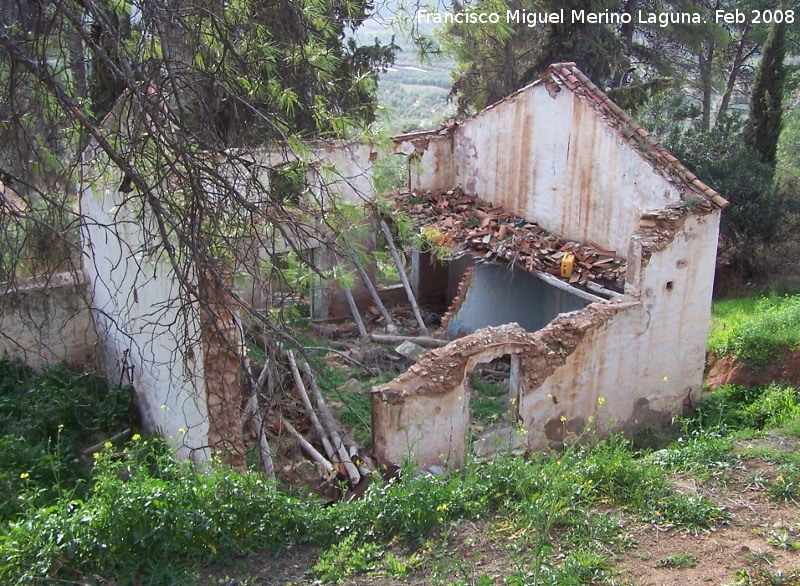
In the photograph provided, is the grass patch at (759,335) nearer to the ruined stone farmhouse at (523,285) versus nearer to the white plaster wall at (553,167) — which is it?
the ruined stone farmhouse at (523,285)

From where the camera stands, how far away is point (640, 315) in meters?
10.5

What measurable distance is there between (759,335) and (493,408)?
4481 mm

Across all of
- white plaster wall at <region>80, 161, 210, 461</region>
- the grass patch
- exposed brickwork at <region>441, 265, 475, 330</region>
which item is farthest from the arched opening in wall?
the grass patch

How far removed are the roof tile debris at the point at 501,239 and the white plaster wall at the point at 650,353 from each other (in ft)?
3.92

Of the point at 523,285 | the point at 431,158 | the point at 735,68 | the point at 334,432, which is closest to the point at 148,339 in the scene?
the point at 334,432

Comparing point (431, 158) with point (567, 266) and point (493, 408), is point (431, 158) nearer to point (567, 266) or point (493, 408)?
point (567, 266)

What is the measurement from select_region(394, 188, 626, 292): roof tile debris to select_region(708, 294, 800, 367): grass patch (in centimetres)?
215

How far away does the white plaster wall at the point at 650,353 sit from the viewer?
32.8 feet

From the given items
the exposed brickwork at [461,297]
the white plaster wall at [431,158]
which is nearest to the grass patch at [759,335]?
the exposed brickwork at [461,297]

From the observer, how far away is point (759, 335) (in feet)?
39.1

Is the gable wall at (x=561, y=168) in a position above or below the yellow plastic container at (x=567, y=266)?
above

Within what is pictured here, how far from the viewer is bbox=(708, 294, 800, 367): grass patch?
38.6 feet

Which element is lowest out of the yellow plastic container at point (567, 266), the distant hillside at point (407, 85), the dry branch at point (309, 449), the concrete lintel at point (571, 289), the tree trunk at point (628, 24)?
the dry branch at point (309, 449)

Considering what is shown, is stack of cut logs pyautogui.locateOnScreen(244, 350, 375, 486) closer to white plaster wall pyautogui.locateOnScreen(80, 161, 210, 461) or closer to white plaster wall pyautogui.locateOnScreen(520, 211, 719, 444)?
white plaster wall pyautogui.locateOnScreen(80, 161, 210, 461)
